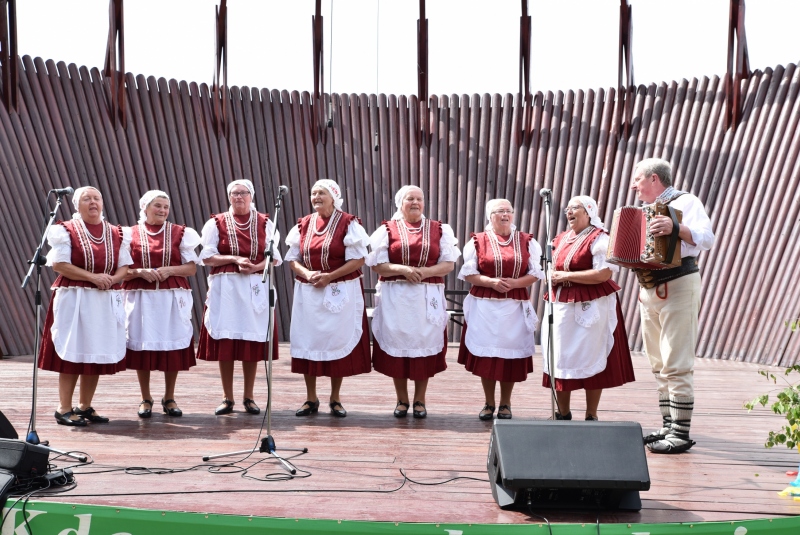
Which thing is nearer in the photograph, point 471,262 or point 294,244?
point 471,262

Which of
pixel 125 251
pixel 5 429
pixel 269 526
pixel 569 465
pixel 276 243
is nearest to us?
pixel 269 526

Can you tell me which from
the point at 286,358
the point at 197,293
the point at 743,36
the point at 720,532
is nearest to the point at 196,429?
the point at 720,532

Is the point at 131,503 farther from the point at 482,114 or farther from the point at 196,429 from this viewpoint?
the point at 482,114

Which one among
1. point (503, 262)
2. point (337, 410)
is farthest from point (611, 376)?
point (337, 410)

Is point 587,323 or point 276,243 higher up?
point 276,243

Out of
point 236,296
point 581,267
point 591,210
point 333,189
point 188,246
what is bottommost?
point 236,296

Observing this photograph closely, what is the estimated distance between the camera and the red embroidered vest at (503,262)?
203 inches

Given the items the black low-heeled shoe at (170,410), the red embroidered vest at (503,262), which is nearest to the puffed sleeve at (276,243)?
the black low-heeled shoe at (170,410)

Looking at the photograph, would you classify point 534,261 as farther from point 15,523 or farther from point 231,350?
point 15,523

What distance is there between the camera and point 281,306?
9.30m

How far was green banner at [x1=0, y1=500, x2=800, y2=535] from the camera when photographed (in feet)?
9.52

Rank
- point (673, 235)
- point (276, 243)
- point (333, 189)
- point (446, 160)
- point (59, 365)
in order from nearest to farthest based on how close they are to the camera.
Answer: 1. point (673, 235)
2. point (276, 243)
3. point (59, 365)
4. point (333, 189)
5. point (446, 160)

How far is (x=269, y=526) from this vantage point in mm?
2918

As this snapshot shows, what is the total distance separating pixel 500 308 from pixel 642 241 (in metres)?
1.26
